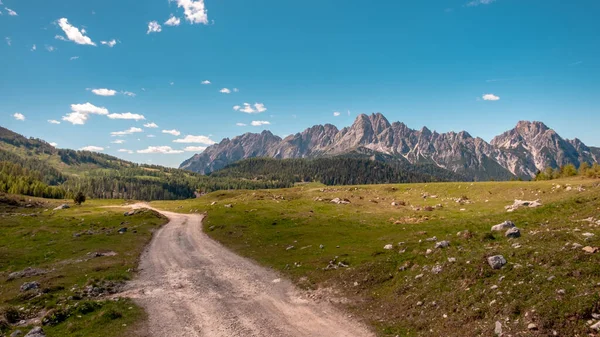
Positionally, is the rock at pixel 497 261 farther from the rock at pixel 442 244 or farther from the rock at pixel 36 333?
the rock at pixel 36 333

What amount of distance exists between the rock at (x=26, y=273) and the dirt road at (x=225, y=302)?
32.1 ft

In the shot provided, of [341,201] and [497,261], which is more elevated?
[341,201]

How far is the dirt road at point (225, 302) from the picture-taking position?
62.3 ft

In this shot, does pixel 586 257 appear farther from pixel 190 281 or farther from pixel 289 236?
pixel 289 236

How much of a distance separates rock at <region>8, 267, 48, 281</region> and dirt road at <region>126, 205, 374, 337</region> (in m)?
9.77

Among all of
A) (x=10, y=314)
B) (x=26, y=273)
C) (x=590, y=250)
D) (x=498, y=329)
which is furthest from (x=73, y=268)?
(x=590, y=250)

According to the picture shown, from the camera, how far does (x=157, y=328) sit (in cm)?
1948

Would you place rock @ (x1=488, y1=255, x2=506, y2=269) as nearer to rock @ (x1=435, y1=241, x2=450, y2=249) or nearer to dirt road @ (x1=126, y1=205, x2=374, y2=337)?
rock @ (x1=435, y1=241, x2=450, y2=249)

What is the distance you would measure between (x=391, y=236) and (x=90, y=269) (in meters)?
34.4

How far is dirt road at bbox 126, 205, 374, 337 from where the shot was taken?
62.3 ft

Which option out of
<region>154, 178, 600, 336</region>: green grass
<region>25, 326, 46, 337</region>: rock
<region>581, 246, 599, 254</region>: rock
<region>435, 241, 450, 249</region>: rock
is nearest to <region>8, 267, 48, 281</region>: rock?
<region>25, 326, 46, 337</region>: rock

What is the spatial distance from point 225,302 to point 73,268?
2161cm

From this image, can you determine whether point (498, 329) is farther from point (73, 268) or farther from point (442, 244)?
point (73, 268)

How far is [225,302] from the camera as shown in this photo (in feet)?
77.6
